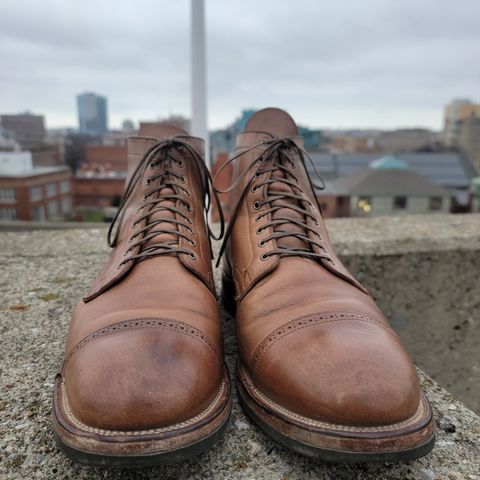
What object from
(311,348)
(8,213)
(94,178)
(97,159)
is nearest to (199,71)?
(8,213)

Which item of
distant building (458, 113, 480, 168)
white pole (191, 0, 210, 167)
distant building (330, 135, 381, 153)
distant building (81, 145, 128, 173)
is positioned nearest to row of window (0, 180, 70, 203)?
distant building (81, 145, 128, 173)

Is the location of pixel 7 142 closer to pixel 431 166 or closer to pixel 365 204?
pixel 365 204

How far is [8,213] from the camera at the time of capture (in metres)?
3.21

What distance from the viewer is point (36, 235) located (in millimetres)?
1967

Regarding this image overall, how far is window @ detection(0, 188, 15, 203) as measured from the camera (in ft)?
10.9

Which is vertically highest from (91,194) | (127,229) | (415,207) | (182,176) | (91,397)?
(182,176)

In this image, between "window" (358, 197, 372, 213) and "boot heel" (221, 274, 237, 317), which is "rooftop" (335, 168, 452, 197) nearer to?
"window" (358, 197, 372, 213)

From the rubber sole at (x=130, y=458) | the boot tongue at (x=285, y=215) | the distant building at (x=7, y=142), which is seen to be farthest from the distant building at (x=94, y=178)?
the rubber sole at (x=130, y=458)

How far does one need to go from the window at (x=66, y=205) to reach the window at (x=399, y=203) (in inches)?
214

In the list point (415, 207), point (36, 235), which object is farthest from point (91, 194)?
point (415, 207)

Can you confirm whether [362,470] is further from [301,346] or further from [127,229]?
[127,229]

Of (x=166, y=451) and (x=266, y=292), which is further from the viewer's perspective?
(x=266, y=292)

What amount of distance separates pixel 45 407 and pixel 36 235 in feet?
4.57

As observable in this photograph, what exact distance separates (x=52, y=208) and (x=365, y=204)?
5.32 meters
